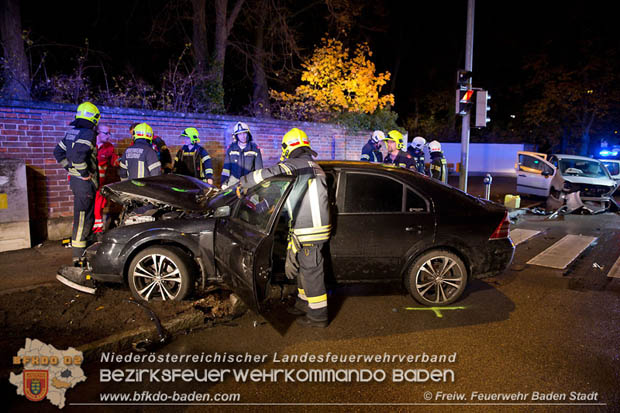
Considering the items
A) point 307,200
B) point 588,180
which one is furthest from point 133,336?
point 588,180

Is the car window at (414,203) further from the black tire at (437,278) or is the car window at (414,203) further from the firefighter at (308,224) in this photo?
the firefighter at (308,224)

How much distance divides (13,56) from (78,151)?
4485 millimetres

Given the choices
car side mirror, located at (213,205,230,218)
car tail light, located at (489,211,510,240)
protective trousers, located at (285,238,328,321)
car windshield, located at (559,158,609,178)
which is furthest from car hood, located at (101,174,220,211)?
car windshield, located at (559,158,609,178)

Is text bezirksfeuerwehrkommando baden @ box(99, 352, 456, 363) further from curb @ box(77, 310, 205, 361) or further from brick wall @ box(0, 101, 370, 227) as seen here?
brick wall @ box(0, 101, 370, 227)

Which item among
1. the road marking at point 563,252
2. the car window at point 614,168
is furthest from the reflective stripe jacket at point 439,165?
the car window at point 614,168

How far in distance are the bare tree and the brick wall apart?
4.21 feet

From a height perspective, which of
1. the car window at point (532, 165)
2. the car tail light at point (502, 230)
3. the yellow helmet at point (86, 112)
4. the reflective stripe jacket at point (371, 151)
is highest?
the yellow helmet at point (86, 112)

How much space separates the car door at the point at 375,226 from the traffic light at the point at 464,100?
637cm

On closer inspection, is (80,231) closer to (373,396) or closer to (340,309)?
(340,309)

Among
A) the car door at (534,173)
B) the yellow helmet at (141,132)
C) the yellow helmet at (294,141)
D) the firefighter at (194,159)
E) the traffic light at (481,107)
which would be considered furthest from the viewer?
the car door at (534,173)

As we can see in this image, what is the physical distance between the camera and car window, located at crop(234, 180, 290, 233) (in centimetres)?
416

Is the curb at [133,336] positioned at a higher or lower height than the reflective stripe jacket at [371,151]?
lower

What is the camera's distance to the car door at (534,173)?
1318 centimetres

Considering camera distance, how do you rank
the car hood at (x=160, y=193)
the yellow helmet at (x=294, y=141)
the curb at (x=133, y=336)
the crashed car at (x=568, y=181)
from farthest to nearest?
the crashed car at (x=568, y=181) < the car hood at (x=160, y=193) < the yellow helmet at (x=294, y=141) < the curb at (x=133, y=336)
